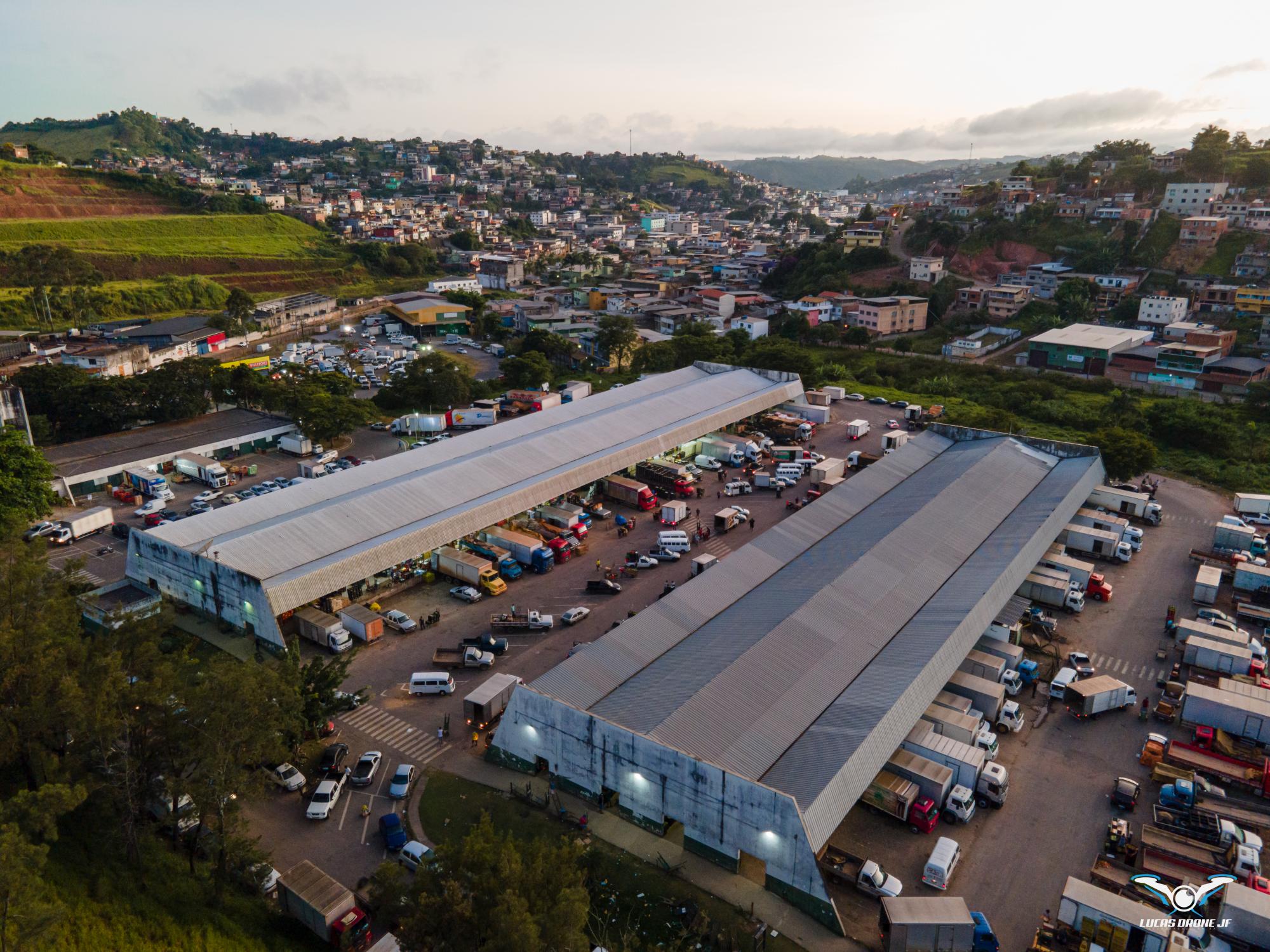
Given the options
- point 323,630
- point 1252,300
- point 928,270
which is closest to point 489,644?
point 323,630

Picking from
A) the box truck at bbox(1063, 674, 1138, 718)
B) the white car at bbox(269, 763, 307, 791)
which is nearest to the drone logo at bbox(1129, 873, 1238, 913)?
the box truck at bbox(1063, 674, 1138, 718)

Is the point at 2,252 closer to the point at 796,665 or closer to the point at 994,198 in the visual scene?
the point at 796,665

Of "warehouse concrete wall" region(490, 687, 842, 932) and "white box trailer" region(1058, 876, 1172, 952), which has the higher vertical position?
"warehouse concrete wall" region(490, 687, 842, 932)

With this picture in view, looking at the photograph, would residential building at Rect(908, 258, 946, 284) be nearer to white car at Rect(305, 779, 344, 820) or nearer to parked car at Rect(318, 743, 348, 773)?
parked car at Rect(318, 743, 348, 773)

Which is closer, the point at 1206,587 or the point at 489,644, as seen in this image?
the point at 489,644

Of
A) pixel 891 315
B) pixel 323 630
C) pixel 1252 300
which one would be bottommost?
pixel 323 630

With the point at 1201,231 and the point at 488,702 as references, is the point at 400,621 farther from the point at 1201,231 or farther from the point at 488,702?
the point at 1201,231

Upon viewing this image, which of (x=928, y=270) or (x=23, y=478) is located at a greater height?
(x=928, y=270)
